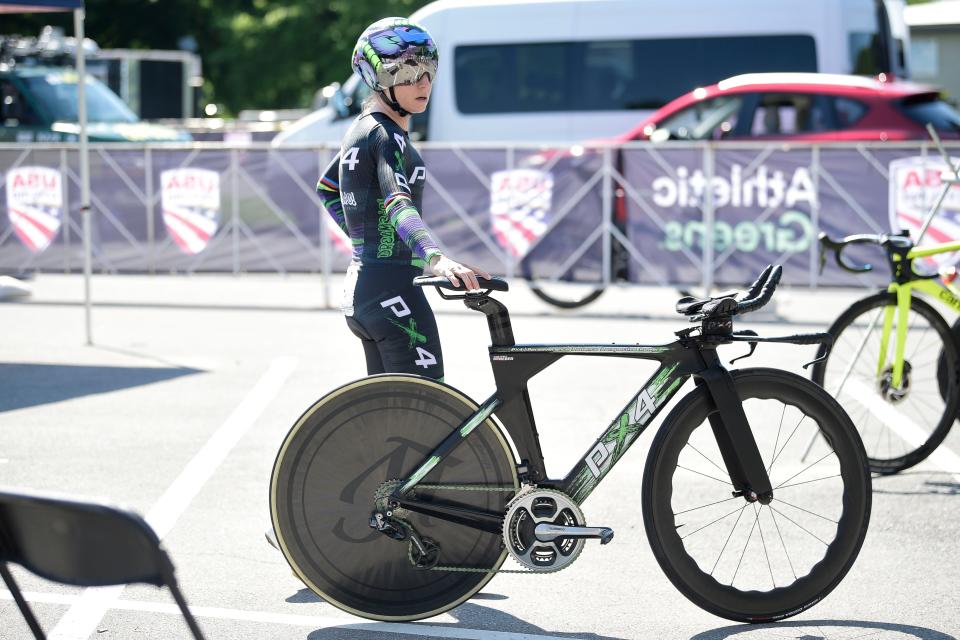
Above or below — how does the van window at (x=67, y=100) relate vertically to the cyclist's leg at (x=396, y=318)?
below

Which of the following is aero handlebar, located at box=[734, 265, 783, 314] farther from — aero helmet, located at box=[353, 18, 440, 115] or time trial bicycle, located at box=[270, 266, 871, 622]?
aero helmet, located at box=[353, 18, 440, 115]

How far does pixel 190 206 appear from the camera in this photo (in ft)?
44.7

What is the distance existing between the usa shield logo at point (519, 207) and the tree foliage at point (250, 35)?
2805 centimetres

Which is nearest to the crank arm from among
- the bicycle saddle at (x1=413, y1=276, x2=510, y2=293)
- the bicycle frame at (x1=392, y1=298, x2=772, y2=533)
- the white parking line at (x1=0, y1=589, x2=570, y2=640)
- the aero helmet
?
the bicycle frame at (x1=392, y1=298, x2=772, y2=533)

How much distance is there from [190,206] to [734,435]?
33.0 ft

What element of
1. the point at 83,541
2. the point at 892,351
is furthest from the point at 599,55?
the point at 83,541

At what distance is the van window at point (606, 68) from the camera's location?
17.9m

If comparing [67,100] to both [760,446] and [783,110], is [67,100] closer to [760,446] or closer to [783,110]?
[783,110]

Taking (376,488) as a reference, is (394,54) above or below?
above

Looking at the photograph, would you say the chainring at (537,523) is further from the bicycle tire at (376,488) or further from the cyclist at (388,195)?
the cyclist at (388,195)

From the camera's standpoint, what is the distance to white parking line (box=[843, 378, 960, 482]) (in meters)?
6.86

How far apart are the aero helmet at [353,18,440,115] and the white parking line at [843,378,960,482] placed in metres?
3.35

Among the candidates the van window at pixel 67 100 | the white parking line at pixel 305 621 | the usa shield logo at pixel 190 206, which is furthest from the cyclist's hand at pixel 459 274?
the van window at pixel 67 100

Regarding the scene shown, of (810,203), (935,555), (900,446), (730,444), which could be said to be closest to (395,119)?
(730,444)
